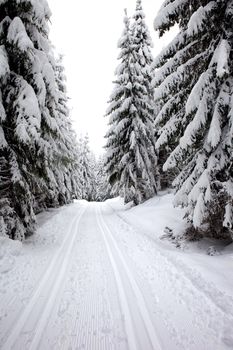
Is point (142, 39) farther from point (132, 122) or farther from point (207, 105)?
point (207, 105)

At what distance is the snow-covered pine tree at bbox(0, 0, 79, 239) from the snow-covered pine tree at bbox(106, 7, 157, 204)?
8.90 metres

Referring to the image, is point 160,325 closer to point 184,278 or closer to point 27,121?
point 184,278

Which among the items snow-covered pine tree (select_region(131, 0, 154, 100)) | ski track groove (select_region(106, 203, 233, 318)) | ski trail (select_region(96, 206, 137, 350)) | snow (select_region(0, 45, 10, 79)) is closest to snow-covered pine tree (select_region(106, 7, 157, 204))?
snow-covered pine tree (select_region(131, 0, 154, 100))

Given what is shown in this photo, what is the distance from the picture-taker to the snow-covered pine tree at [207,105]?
7352 millimetres

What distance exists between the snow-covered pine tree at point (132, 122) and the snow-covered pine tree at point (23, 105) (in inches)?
351

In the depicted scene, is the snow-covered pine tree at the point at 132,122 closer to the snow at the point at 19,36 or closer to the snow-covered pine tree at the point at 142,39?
the snow-covered pine tree at the point at 142,39

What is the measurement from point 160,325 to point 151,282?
1828 mm

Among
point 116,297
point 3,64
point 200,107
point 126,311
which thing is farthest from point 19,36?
point 126,311

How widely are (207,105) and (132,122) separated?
37.3ft

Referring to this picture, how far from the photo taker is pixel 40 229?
13.2m

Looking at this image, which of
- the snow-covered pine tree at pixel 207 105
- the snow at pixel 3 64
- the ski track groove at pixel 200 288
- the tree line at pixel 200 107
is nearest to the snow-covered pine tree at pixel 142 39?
the tree line at pixel 200 107

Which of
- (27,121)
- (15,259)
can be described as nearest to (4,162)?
(27,121)

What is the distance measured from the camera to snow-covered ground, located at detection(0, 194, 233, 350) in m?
3.96

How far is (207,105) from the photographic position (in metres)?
7.88
